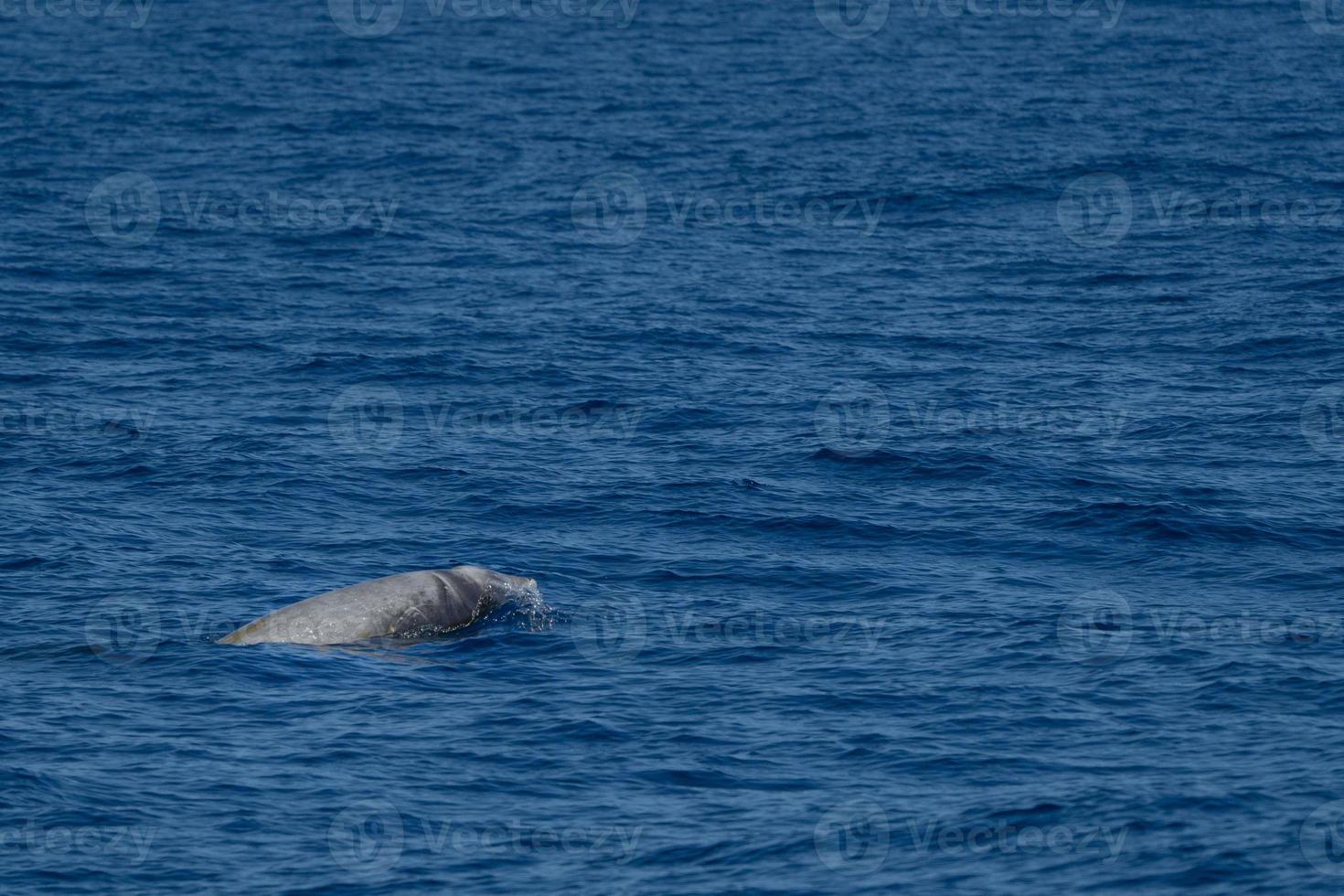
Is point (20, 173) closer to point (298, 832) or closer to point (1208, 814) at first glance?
point (298, 832)

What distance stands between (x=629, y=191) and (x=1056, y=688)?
43776mm

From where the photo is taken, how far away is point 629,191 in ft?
239

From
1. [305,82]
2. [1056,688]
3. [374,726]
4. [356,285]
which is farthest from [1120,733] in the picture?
[305,82]

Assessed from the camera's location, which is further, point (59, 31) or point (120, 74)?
point (59, 31)
